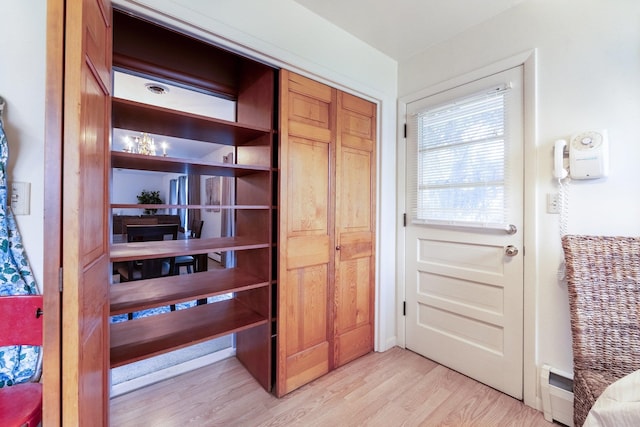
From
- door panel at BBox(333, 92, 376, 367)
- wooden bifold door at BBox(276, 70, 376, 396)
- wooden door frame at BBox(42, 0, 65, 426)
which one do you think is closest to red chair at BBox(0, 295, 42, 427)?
wooden door frame at BBox(42, 0, 65, 426)

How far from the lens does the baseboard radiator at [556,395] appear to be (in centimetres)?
155

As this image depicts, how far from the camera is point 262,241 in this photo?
187 centimetres

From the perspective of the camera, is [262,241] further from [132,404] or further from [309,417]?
[132,404]

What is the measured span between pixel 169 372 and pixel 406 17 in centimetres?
303

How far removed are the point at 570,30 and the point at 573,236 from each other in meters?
1.19

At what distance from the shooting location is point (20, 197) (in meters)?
1.22

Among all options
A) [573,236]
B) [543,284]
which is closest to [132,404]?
[543,284]

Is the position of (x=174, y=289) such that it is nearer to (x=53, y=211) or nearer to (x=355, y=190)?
(x=53, y=211)

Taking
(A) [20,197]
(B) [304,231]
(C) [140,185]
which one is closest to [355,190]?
(B) [304,231]

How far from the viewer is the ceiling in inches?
69.9

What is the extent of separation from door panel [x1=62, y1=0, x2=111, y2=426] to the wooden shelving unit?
0.61ft

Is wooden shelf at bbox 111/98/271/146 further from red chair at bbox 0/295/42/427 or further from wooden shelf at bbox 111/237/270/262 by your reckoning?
red chair at bbox 0/295/42/427

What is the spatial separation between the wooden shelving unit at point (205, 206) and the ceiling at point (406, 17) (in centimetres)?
Result: 64

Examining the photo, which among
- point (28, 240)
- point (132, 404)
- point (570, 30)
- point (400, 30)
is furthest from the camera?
point (400, 30)
